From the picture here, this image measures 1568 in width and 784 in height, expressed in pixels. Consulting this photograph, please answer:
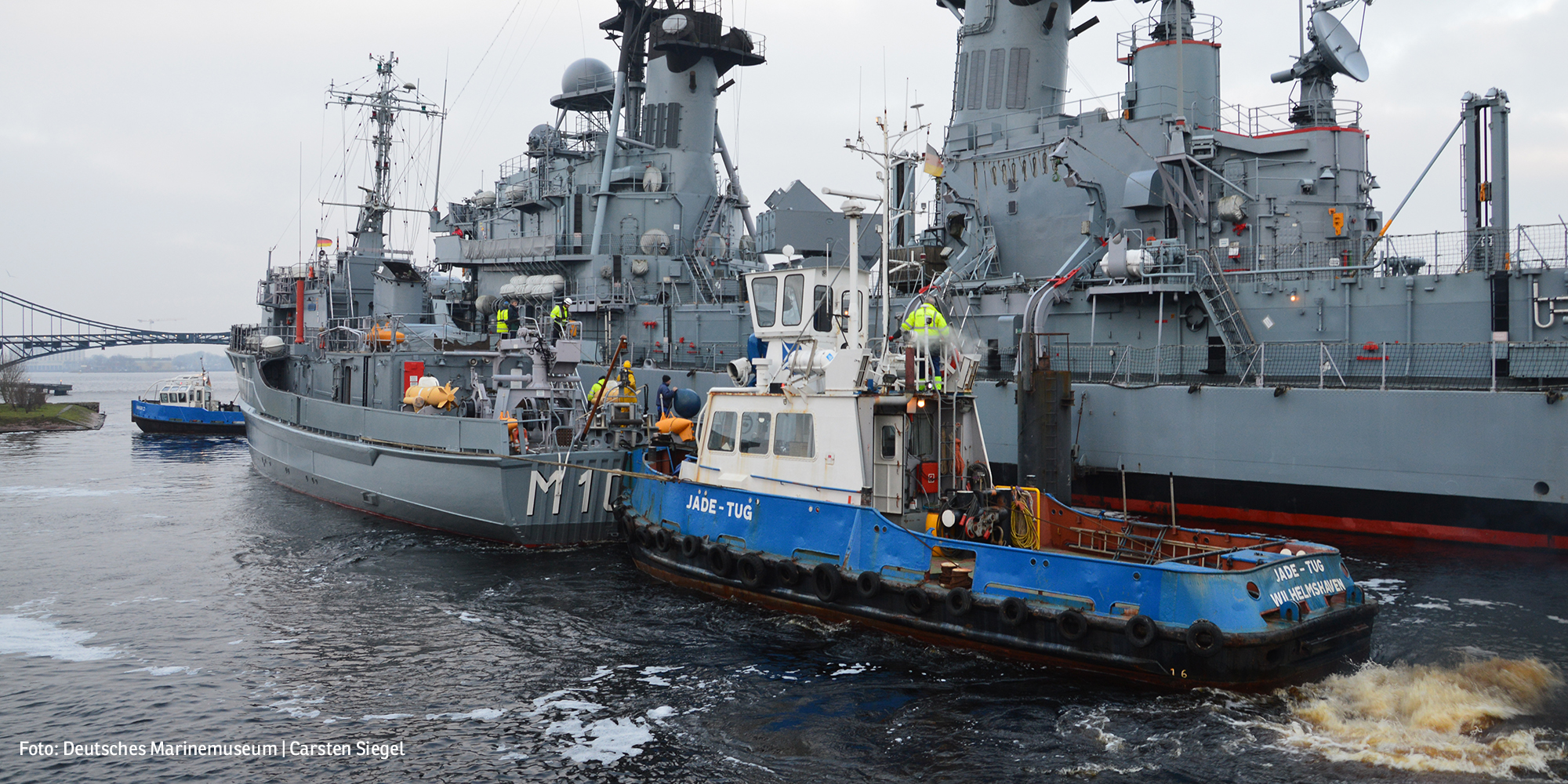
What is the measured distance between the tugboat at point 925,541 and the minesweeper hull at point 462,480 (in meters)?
1.94

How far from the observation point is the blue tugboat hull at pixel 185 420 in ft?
133

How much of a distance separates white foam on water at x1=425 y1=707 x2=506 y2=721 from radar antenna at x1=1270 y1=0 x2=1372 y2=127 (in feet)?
70.6

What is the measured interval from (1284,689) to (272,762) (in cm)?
919

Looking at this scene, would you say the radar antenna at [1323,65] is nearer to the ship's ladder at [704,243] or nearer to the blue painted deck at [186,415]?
the ship's ladder at [704,243]

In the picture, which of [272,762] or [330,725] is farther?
[330,725]

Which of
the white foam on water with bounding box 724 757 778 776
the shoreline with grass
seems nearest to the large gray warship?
the white foam on water with bounding box 724 757 778 776

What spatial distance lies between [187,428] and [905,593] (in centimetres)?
4062

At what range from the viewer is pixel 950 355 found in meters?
12.1

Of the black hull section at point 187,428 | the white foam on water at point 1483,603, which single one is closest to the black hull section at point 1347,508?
the white foam on water at point 1483,603

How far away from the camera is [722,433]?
1311 centimetres

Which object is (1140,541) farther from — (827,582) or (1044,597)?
(827,582)

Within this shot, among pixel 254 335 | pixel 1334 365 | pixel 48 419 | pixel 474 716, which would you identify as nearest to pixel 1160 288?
pixel 1334 365

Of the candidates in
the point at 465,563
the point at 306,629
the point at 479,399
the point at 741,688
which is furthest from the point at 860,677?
the point at 479,399

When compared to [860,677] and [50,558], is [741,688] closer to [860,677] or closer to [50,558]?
[860,677]
